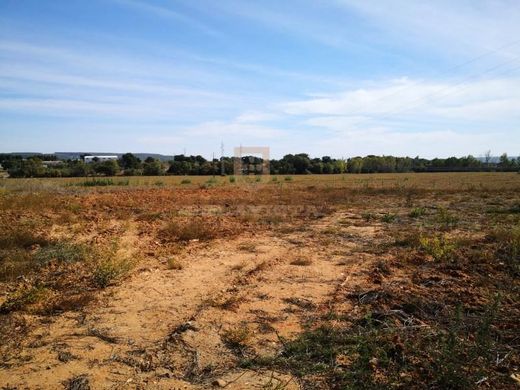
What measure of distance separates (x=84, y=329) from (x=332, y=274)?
4.07m

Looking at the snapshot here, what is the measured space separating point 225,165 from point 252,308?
4738cm

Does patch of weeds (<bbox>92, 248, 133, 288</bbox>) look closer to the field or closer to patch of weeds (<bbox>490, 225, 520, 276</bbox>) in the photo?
the field

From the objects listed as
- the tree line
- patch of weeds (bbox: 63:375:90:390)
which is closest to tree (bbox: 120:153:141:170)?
the tree line

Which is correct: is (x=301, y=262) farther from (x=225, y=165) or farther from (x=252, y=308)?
(x=225, y=165)

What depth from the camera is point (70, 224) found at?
1026 cm

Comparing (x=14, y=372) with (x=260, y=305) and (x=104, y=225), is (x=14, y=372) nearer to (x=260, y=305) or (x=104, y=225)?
(x=260, y=305)

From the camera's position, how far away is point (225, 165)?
51812 mm

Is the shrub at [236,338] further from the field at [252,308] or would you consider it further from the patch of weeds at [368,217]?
the patch of weeds at [368,217]

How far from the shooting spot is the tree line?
153 ft

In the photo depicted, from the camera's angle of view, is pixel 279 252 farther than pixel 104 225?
No

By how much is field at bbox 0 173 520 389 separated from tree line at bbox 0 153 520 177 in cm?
2777

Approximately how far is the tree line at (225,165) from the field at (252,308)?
27.8 meters

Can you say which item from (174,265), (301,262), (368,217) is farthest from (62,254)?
(368,217)

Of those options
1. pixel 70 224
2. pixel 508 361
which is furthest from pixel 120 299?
pixel 70 224
